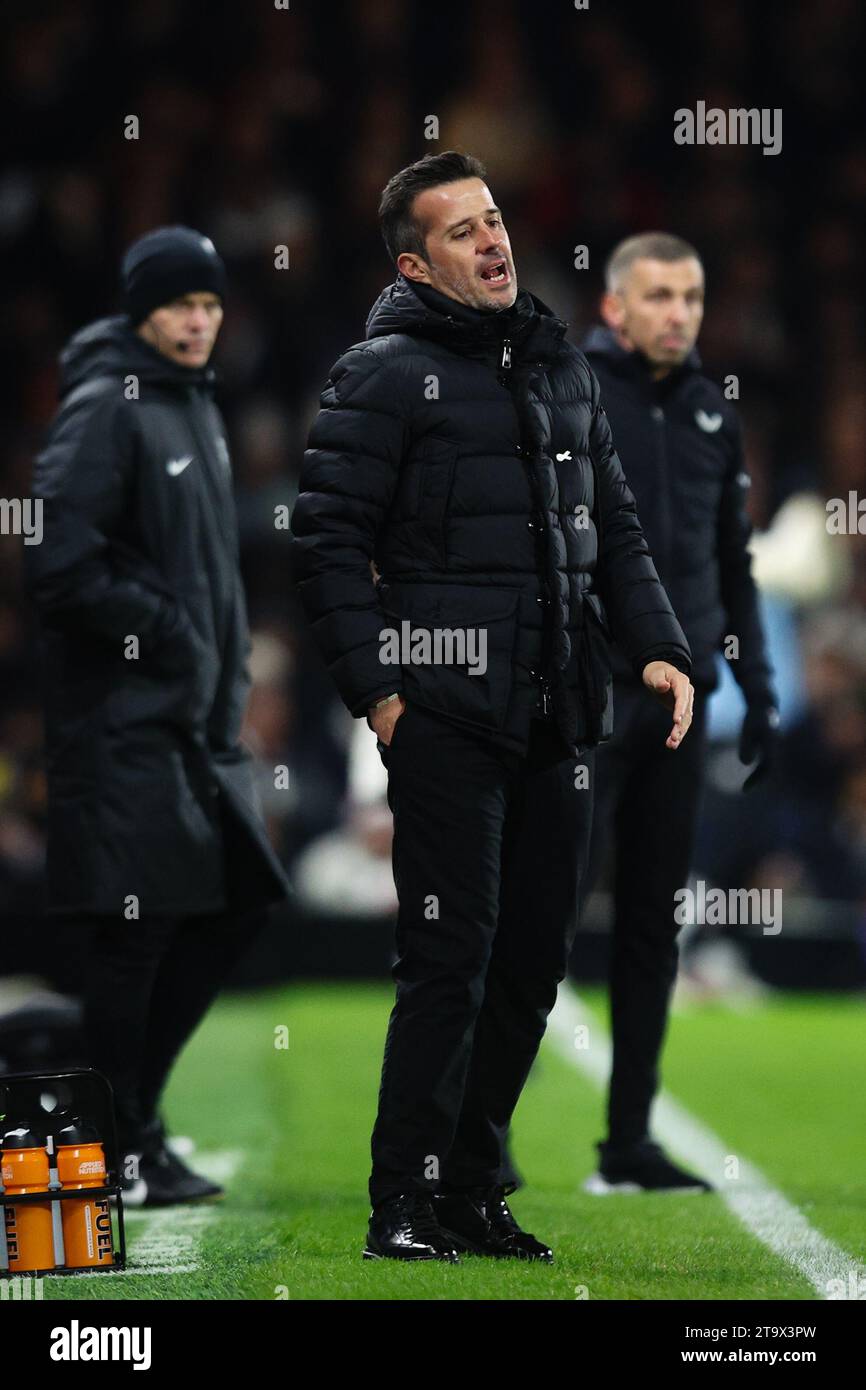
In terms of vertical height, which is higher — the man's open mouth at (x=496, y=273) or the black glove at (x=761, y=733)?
the man's open mouth at (x=496, y=273)

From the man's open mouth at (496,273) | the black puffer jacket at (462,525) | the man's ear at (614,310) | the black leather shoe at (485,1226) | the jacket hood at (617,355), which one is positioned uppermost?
the man's ear at (614,310)

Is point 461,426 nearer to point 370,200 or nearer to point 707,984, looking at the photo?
point 707,984

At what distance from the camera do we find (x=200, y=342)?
5992mm

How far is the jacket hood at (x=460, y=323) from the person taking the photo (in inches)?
181

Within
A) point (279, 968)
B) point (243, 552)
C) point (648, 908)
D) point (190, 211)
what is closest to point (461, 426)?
point (648, 908)

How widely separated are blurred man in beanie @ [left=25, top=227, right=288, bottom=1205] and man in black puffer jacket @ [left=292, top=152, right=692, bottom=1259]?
1281mm

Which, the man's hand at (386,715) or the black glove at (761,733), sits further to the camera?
the black glove at (761,733)

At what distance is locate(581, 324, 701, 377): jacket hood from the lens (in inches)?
241

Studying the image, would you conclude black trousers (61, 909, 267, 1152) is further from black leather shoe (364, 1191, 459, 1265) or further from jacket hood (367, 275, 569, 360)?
jacket hood (367, 275, 569, 360)

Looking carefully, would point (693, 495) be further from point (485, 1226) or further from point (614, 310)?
point (485, 1226)

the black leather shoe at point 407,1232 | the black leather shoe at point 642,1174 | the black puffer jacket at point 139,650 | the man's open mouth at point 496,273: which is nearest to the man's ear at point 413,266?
the man's open mouth at point 496,273

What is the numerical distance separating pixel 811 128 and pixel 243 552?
522cm

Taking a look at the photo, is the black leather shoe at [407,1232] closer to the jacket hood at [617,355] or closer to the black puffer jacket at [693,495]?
the black puffer jacket at [693,495]

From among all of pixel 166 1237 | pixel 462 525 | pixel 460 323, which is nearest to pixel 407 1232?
pixel 166 1237
